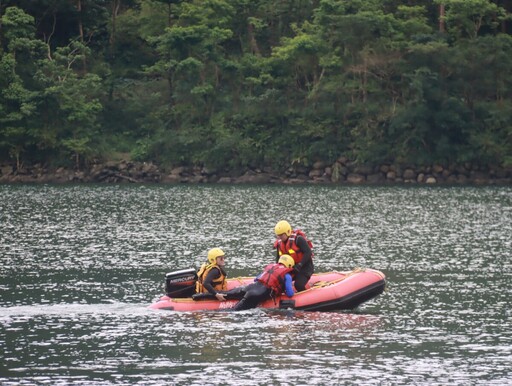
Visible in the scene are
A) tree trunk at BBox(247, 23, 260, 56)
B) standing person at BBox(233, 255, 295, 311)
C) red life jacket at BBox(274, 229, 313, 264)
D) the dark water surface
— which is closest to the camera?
the dark water surface

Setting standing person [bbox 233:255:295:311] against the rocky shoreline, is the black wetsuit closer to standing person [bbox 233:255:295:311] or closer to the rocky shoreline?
standing person [bbox 233:255:295:311]

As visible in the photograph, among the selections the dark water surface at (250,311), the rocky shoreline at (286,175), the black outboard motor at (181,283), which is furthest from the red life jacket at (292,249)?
the rocky shoreline at (286,175)

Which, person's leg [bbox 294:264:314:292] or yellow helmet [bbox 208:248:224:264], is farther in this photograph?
person's leg [bbox 294:264:314:292]

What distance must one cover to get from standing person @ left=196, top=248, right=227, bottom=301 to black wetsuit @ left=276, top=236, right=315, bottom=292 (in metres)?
1.55

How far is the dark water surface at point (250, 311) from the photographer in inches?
773

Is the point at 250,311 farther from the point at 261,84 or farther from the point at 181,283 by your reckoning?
the point at 261,84

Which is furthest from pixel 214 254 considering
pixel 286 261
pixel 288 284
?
pixel 288 284

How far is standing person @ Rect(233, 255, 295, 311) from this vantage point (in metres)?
24.4

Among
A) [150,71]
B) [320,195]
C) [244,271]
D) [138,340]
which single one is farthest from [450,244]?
[150,71]

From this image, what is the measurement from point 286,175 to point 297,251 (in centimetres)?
4777

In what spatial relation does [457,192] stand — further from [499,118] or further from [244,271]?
[244,271]

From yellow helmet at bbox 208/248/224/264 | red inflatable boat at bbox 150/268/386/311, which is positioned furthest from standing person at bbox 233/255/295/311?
yellow helmet at bbox 208/248/224/264

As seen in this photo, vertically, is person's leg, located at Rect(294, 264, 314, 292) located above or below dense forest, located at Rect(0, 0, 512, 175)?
below

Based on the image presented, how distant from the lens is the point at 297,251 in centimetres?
2492
